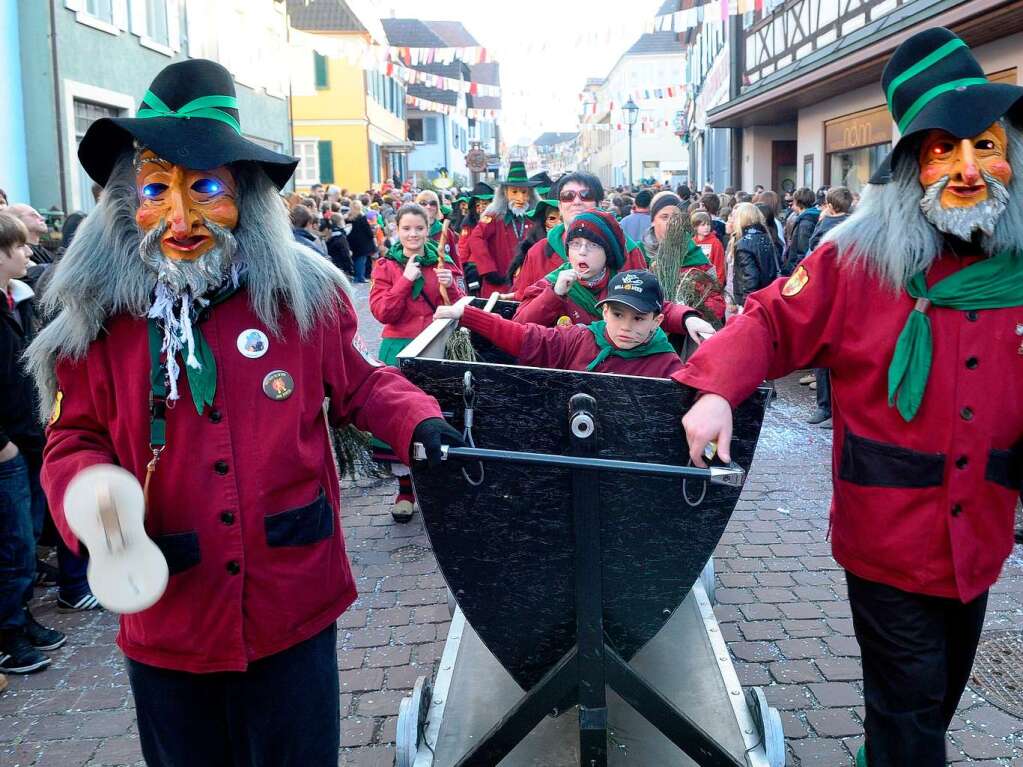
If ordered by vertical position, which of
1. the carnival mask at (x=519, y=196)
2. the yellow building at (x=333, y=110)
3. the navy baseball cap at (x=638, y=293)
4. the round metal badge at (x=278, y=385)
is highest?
the yellow building at (x=333, y=110)

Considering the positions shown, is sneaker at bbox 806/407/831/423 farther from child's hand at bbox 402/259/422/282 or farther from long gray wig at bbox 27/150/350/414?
long gray wig at bbox 27/150/350/414

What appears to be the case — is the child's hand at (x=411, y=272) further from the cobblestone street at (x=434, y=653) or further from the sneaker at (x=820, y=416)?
the sneaker at (x=820, y=416)

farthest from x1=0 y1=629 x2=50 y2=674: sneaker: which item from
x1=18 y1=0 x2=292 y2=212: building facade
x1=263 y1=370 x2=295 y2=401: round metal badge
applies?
x1=18 y1=0 x2=292 y2=212: building facade

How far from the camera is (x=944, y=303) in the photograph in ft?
8.04

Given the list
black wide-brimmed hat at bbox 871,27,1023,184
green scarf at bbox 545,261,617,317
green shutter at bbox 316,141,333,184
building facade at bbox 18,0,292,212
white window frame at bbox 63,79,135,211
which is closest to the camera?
black wide-brimmed hat at bbox 871,27,1023,184

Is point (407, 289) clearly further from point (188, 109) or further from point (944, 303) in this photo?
point (944, 303)

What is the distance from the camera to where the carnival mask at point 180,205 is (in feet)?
6.98

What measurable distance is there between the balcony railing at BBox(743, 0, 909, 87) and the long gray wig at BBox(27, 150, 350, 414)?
11.5m

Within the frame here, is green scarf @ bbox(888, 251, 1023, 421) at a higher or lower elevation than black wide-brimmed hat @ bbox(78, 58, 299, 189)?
lower

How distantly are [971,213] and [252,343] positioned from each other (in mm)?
1814

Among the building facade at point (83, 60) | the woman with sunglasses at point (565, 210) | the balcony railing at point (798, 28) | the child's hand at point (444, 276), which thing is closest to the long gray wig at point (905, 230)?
the woman with sunglasses at point (565, 210)

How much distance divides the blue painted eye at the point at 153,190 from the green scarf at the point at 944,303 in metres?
1.85

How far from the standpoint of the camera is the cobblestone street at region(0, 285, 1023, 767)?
3344 mm

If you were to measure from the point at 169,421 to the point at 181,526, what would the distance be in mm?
235
